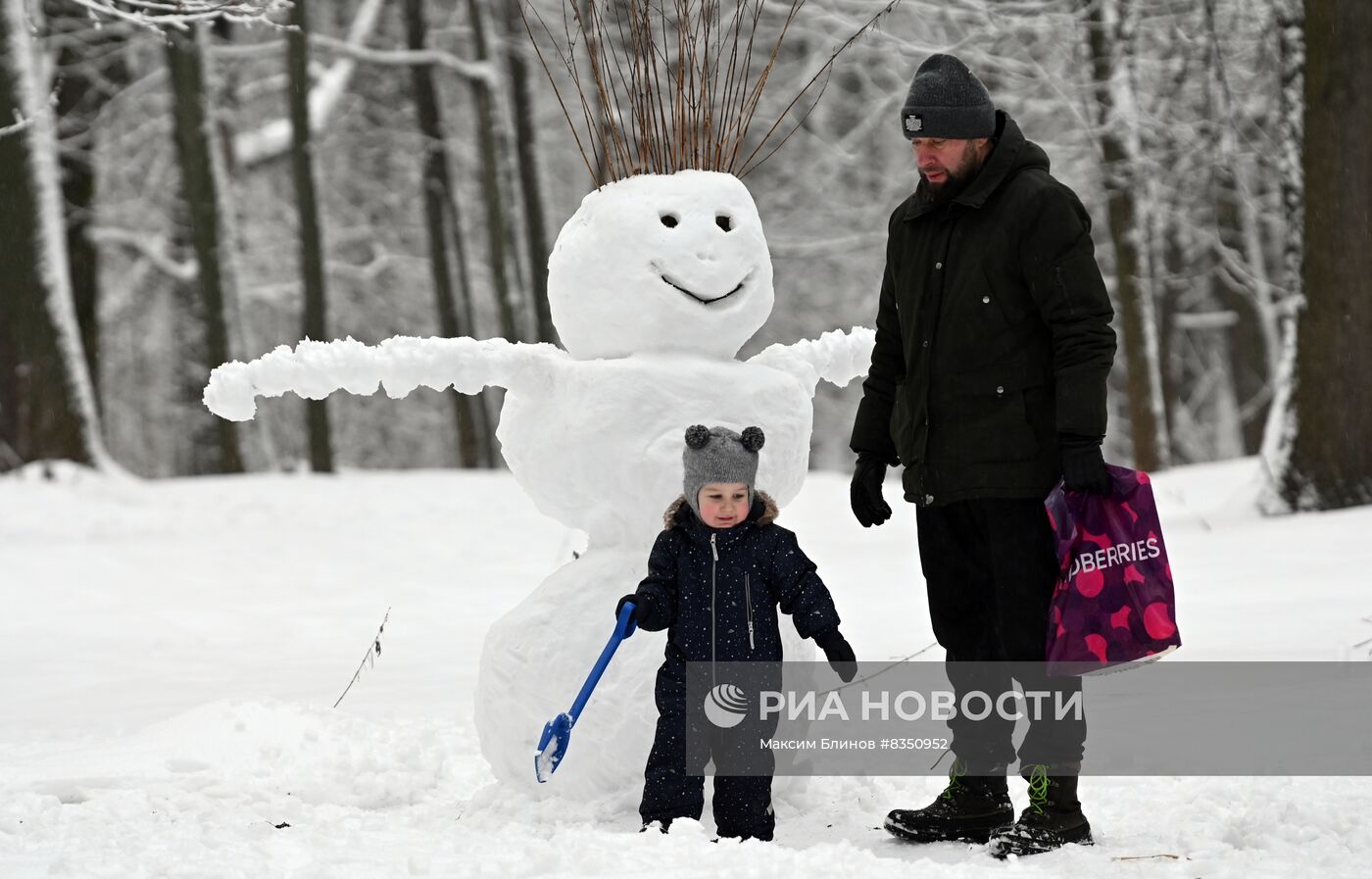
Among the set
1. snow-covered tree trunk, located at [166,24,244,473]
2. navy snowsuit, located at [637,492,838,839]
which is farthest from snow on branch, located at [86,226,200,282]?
navy snowsuit, located at [637,492,838,839]

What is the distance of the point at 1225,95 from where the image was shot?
360 inches

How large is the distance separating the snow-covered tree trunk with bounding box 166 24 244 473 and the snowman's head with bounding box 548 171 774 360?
9491 mm

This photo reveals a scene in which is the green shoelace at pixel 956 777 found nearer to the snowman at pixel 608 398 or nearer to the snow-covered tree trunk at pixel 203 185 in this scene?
the snowman at pixel 608 398

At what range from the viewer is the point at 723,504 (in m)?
3.19

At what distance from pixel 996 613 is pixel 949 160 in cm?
110

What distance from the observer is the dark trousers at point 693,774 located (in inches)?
126

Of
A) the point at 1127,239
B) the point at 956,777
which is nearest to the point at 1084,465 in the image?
the point at 956,777

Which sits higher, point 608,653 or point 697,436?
point 697,436

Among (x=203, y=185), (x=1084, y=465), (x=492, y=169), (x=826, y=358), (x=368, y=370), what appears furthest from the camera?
(x=492, y=169)

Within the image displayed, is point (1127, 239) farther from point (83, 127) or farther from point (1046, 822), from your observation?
Answer: point (83, 127)

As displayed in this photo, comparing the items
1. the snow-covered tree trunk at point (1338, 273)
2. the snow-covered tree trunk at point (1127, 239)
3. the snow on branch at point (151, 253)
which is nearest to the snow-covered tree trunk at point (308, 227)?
the snow on branch at point (151, 253)

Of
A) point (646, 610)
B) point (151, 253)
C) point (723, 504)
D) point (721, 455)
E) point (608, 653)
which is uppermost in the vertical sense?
point (151, 253)

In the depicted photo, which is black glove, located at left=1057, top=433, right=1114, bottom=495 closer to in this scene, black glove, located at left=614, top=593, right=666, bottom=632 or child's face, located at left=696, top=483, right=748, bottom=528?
child's face, located at left=696, top=483, right=748, bottom=528

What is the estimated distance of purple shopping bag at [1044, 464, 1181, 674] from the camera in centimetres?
306
